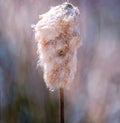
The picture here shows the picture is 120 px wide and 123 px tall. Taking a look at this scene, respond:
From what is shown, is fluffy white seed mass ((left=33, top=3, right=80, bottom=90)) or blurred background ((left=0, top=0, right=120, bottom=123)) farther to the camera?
blurred background ((left=0, top=0, right=120, bottom=123))

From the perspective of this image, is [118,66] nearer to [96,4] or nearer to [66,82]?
[96,4]

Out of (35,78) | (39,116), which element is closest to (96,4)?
(35,78)

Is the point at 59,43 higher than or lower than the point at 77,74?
higher

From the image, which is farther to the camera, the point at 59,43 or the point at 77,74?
the point at 77,74
